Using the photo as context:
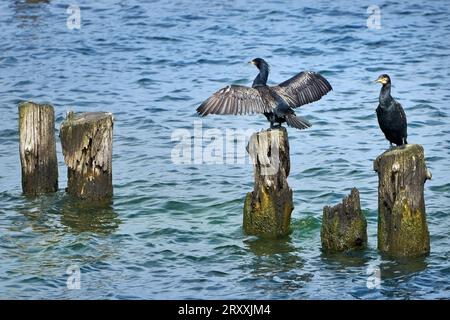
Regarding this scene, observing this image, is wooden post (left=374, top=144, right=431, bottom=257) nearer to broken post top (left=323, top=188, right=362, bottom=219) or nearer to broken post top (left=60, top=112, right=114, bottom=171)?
broken post top (left=323, top=188, right=362, bottom=219)

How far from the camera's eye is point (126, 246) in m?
15.7

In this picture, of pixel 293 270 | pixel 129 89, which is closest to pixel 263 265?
pixel 293 270

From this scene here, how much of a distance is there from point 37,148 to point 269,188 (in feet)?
12.2

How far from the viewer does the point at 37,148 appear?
16531 mm

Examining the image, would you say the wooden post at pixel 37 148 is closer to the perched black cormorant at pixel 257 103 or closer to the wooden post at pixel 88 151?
the wooden post at pixel 88 151

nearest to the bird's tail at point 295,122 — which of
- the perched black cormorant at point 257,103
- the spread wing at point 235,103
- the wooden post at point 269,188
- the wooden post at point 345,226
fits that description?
the perched black cormorant at point 257,103

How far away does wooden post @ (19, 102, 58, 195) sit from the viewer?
16.3 meters

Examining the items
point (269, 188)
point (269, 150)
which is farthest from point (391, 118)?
point (269, 188)

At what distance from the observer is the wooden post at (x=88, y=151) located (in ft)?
52.4

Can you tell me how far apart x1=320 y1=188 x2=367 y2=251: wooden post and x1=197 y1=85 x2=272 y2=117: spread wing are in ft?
5.36

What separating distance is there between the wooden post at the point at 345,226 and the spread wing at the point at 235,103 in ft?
5.36
